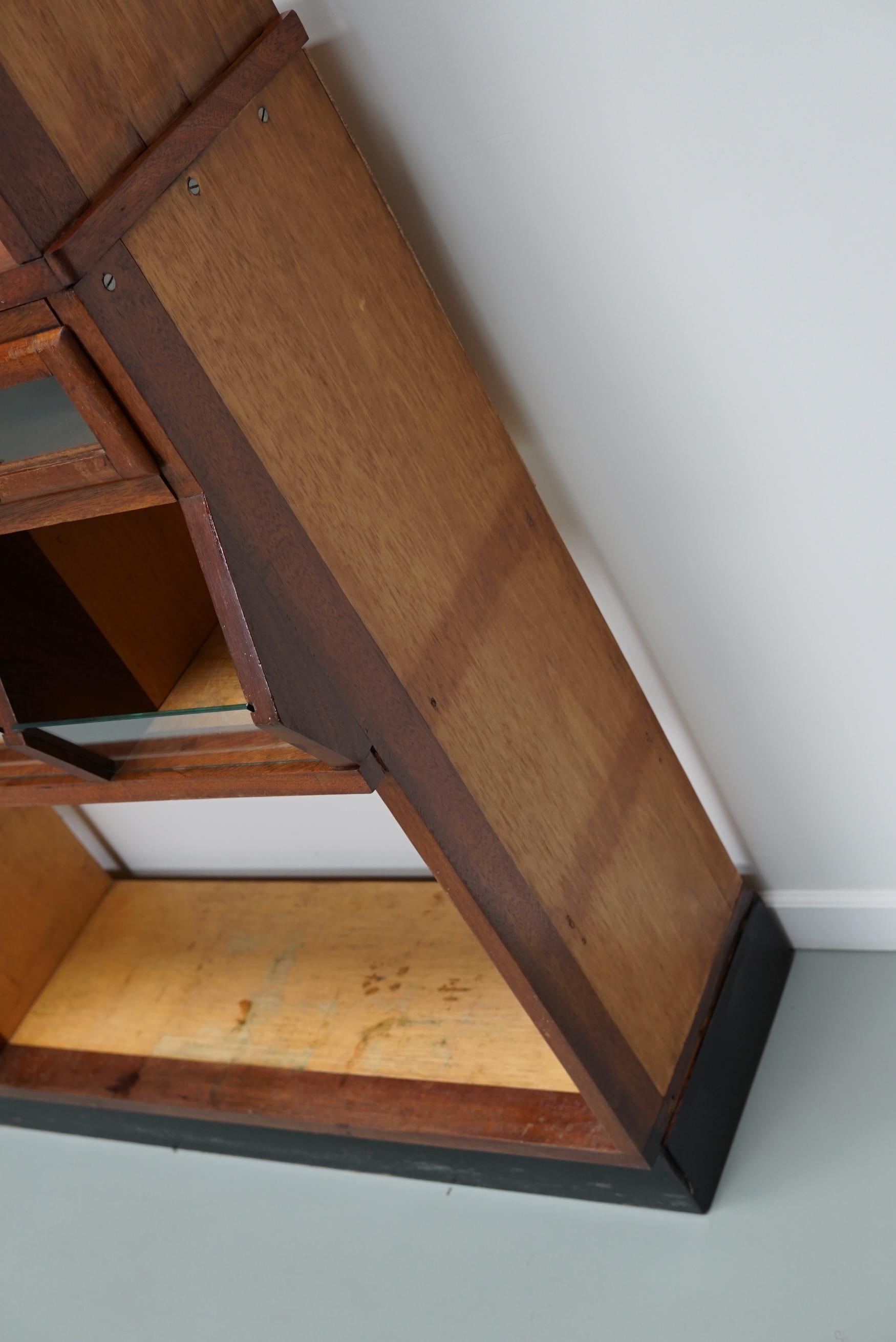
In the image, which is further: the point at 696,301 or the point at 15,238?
the point at 696,301

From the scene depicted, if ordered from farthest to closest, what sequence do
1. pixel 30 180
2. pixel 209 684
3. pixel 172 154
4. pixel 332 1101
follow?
pixel 332 1101, pixel 209 684, pixel 172 154, pixel 30 180

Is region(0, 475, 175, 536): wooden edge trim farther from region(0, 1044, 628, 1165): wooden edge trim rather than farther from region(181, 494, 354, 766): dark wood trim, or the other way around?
region(0, 1044, 628, 1165): wooden edge trim

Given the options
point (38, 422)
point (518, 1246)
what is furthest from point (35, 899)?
point (38, 422)

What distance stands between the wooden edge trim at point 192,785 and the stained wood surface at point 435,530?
0.42 feet

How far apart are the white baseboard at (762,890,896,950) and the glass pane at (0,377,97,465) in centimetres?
123

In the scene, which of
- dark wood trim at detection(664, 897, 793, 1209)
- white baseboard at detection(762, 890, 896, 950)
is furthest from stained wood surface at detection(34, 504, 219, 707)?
white baseboard at detection(762, 890, 896, 950)

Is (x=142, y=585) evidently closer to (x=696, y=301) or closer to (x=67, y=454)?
(x=67, y=454)

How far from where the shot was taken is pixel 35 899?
7.45ft

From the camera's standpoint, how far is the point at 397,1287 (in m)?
1.58

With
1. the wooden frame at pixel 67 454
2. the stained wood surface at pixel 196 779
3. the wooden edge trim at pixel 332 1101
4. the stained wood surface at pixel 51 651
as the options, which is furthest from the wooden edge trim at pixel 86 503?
the wooden edge trim at pixel 332 1101

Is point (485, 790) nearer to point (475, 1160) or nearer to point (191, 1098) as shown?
point (475, 1160)

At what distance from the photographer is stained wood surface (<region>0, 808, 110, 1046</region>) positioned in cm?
218

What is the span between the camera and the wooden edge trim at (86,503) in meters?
1.04

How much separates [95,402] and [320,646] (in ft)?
1.00
